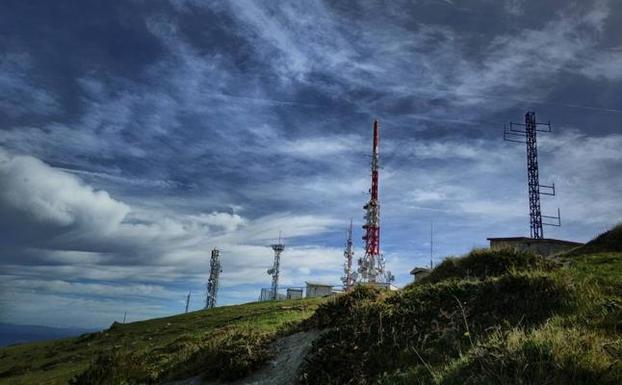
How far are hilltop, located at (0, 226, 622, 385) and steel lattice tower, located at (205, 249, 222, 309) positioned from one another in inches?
4727

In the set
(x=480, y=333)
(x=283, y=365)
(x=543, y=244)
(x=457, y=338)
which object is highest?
(x=543, y=244)

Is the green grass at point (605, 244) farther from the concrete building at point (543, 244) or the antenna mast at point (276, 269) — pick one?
the antenna mast at point (276, 269)

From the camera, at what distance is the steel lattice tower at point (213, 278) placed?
456 feet

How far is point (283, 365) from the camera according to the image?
14.6 meters

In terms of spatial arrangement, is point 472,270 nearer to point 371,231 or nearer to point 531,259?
point 531,259

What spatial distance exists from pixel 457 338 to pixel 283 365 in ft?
17.0

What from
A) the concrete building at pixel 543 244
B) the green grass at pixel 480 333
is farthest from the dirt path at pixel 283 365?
the concrete building at pixel 543 244

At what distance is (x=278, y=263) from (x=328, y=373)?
390 feet

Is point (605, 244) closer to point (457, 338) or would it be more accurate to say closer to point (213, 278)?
point (457, 338)

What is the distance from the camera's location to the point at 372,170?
282 feet

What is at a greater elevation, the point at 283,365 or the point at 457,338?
the point at 457,338

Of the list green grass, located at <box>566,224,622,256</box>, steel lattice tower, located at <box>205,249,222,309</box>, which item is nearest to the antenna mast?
steel lattice tower, located at <box>205,249,222,309</box>

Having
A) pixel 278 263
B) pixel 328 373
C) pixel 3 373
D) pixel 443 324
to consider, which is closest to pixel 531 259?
pixel 443 324

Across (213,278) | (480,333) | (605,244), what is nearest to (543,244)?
(605,244)
